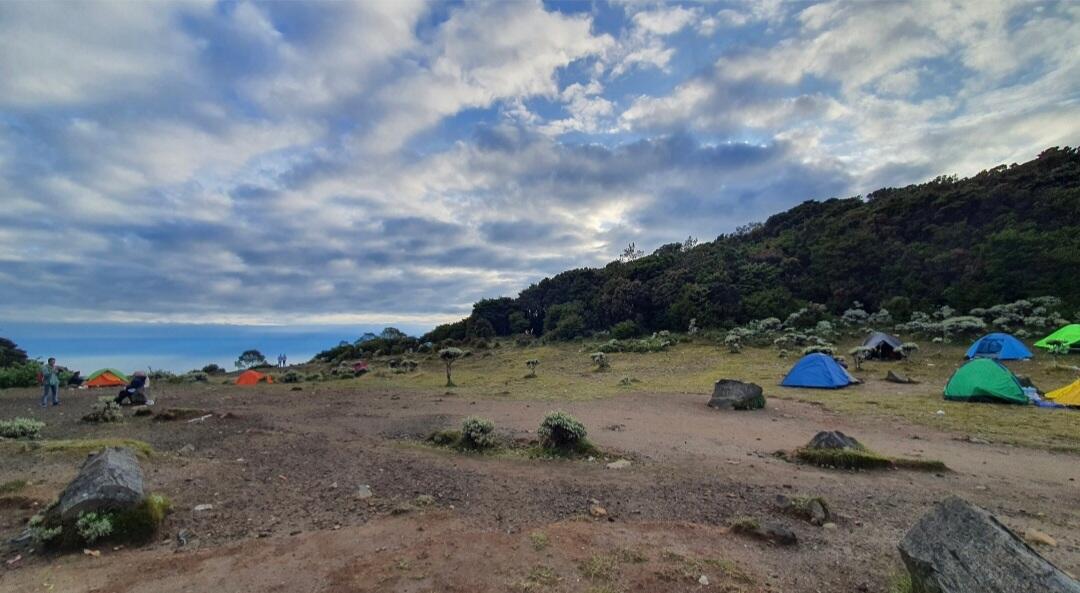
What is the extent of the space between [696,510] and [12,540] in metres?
7.99

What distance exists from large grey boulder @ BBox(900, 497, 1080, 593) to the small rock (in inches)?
101

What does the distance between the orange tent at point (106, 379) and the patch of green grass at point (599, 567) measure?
3281cm

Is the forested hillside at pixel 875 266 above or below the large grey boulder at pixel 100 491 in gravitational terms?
above

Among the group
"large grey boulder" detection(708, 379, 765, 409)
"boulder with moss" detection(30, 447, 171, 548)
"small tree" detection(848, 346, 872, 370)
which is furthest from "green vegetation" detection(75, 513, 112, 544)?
"small tree" detection(848, 346, 872, 370)

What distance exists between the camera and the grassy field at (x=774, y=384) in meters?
12.2

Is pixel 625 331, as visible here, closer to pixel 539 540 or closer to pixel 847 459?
pixel 847 459

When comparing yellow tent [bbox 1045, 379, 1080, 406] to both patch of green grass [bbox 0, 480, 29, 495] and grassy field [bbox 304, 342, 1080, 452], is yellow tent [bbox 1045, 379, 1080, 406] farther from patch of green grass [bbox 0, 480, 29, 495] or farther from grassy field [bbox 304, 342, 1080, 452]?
patch of green grass [bbox 0, 480, 29, 495]

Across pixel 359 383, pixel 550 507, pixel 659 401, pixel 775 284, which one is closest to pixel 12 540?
pixel 550 507

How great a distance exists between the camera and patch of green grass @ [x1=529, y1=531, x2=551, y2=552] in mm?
5234

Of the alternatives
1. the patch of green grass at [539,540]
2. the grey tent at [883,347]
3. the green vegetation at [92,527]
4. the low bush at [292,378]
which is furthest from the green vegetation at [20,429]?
the grey tent at [883,347]

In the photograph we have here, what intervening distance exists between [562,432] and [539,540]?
4.17 m

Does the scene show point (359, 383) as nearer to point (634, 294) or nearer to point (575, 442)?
point (575, 442)

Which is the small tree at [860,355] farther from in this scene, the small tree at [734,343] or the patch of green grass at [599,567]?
the patch of green grass at [599,567]

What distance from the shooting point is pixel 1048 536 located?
5488mm
